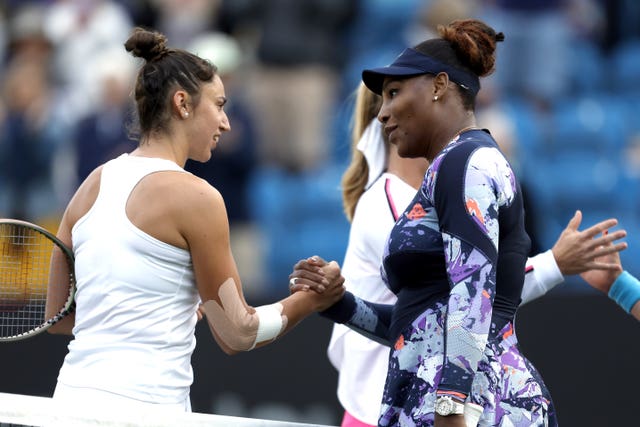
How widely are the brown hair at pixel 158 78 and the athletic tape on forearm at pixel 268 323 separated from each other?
23.5 inches

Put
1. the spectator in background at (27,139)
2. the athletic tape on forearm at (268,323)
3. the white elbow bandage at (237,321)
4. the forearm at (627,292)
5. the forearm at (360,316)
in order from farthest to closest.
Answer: the spectator in background at (27,139) → the forearm at (627,292) → the forearm at (360,316) → the athletic tape on forearm at (268,323) → the white elbow bandage at (237,321)

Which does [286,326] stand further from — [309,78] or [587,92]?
[587,92]

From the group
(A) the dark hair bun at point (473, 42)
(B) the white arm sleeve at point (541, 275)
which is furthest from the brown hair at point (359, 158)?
(A) the dark hair bun at point (473, 42)

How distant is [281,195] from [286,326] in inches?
206

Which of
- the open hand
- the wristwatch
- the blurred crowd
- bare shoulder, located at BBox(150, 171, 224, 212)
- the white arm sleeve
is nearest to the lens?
the wristwatch

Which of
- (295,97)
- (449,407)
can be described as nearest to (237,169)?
(295,97)

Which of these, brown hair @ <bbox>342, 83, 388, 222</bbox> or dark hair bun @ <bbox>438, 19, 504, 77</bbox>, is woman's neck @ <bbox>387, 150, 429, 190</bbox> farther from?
dark hair bun @ <bbox>438, 19, 504, 77</bbox>

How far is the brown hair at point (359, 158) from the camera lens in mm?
4324

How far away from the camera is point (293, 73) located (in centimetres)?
923

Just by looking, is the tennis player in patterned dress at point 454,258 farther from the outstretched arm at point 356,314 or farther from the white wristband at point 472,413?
the outstretched arm at point 356,314

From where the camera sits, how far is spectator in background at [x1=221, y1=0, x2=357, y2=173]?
9.16 meters

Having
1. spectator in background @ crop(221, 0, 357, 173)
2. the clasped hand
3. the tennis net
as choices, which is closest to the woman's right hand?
the clasped hand

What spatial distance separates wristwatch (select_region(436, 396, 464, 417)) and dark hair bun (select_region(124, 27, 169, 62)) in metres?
1.28

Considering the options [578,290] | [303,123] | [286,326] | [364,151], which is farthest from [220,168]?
[286,326]
